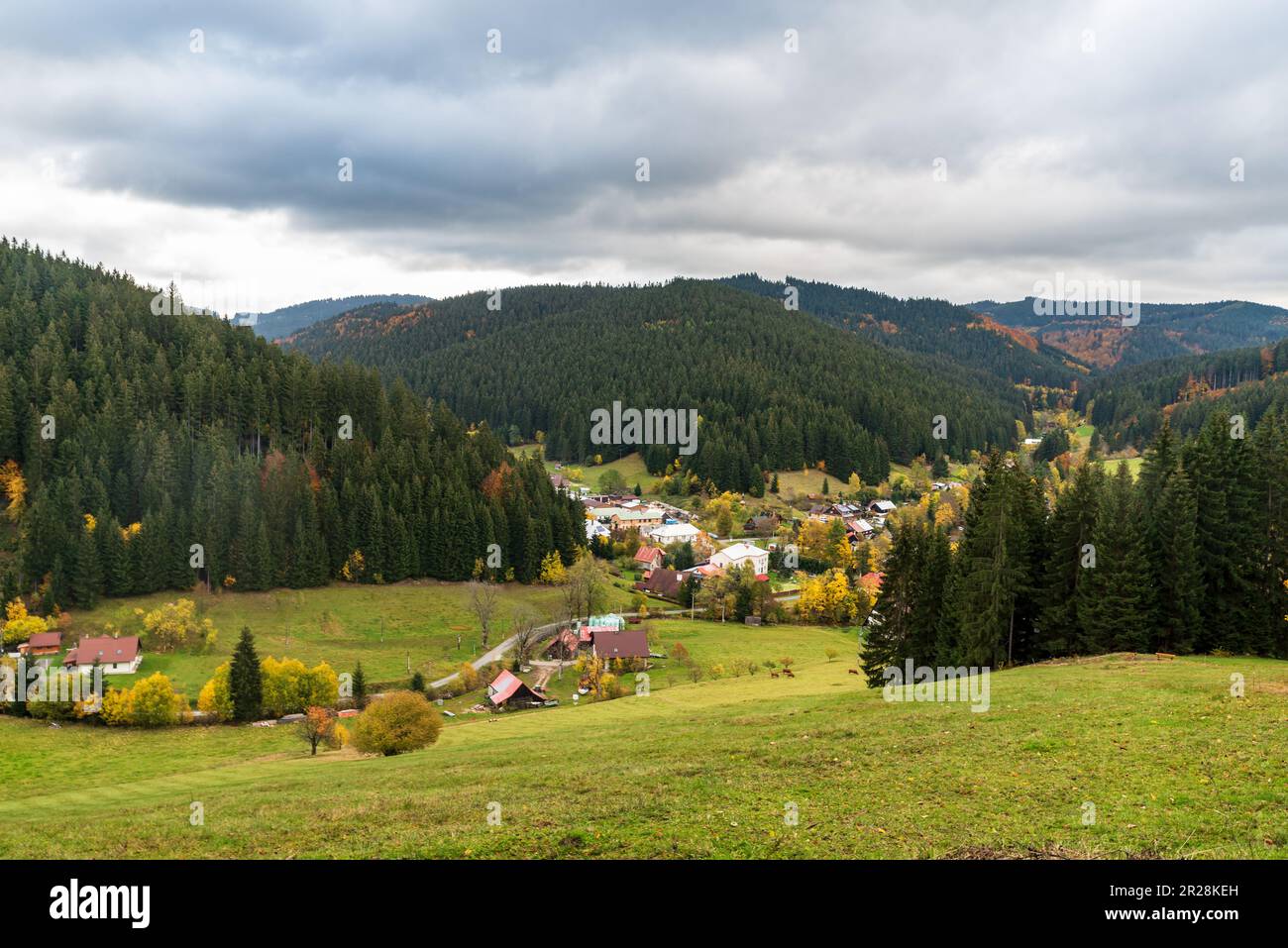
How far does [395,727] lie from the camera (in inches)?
1606

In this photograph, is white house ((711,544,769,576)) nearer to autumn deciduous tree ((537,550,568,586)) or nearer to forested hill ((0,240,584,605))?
forested hill ((0,240,584,605))

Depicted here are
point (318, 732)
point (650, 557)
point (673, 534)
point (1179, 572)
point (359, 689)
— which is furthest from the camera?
point (673, 534)

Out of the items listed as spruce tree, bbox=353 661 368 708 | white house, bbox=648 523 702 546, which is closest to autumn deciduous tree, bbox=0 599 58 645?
spruce tree, bbox=353 661 368 708

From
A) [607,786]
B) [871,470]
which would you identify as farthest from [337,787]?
[871,470]

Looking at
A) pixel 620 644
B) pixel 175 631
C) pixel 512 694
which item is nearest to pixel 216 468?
pixel 175 631

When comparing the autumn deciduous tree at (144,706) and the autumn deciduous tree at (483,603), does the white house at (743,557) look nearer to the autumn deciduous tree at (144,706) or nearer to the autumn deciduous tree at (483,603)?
the autumn deciduous tree at (483,603)

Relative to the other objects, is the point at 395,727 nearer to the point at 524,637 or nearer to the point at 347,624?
the point at 524,637

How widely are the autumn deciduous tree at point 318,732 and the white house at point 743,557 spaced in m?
71.2

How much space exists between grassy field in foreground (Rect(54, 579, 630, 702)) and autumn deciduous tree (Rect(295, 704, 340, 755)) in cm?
2194

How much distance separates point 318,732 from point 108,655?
36.1 meters

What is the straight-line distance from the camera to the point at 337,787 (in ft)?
89.2

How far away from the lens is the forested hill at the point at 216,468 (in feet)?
282

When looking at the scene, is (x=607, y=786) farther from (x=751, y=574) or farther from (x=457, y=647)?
(x=751, y=574)

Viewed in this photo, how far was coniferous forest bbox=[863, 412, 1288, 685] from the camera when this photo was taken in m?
38.3
